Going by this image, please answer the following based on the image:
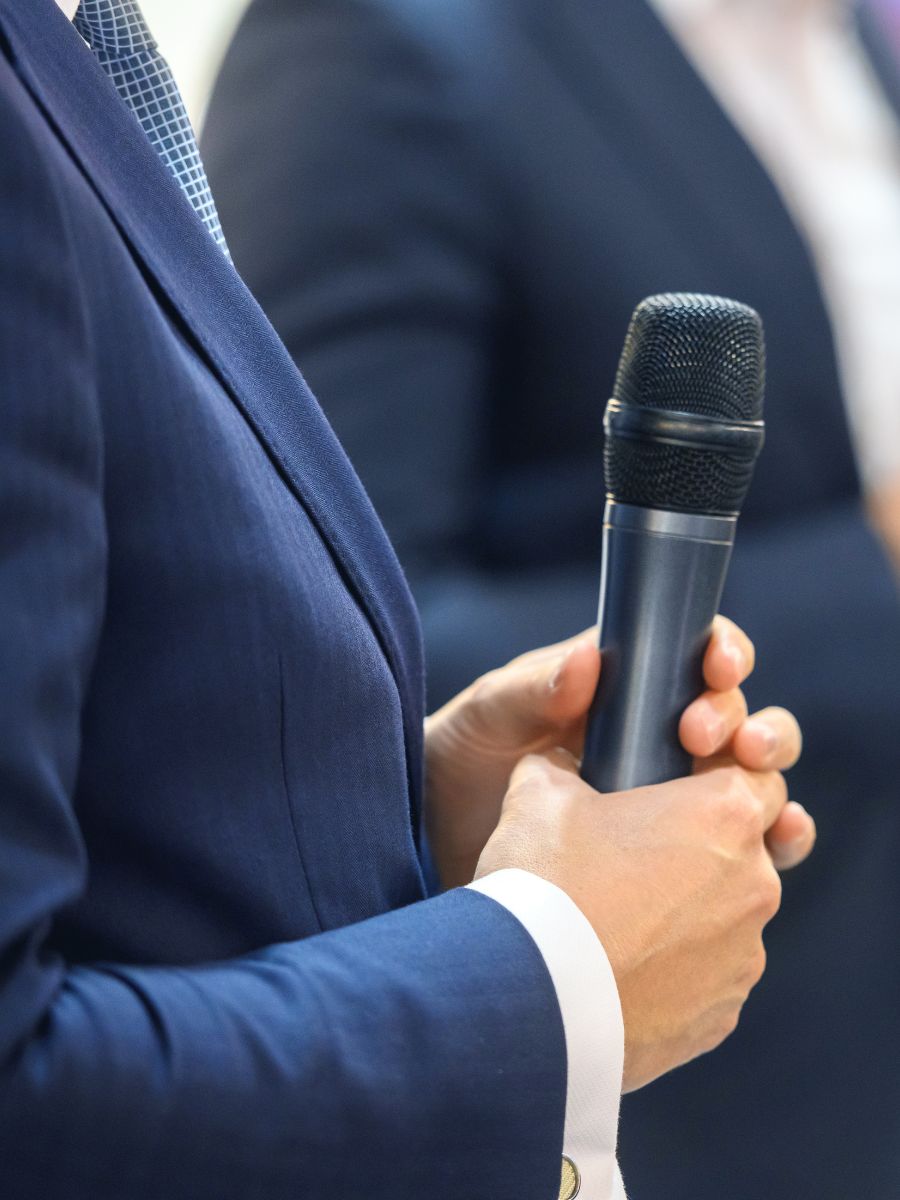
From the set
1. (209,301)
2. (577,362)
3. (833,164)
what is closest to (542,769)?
(209,301)

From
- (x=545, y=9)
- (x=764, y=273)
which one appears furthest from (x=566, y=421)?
(x=545, y=9)

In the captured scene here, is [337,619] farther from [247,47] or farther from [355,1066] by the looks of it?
[247,47]

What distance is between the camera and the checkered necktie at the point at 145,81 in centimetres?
63

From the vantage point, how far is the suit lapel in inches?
19.9

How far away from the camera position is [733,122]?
1328mm

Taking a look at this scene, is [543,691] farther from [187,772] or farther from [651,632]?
[187,772]

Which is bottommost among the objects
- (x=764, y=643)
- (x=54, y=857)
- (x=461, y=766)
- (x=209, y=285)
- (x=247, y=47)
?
(x=764, y=643)

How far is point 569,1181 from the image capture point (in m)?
0.58

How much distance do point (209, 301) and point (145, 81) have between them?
170 mm

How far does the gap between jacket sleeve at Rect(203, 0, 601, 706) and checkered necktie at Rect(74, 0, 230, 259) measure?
21.7 inches

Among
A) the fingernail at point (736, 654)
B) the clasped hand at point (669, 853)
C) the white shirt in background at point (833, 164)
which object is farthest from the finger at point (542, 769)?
the white shirt in background at point (833, 164)

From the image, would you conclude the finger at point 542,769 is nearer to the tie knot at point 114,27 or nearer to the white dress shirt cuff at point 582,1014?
the white dress shirt cuff at point 582,1014

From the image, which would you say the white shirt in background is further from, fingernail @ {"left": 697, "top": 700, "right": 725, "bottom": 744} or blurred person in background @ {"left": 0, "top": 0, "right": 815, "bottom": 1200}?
blurred person in background @ {"left": 0, "top": 0, "right": 815, "bottom": 1200}

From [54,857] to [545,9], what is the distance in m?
1.06
